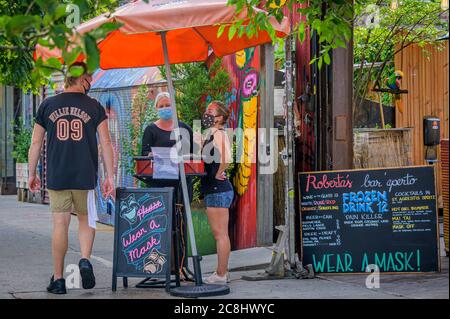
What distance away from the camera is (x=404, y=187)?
8281mm

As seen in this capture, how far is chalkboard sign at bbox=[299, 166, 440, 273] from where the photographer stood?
8188 mm

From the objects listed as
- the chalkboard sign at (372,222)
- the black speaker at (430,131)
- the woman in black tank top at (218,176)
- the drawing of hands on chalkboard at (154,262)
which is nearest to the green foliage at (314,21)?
the woman in black tank top at (218,176)

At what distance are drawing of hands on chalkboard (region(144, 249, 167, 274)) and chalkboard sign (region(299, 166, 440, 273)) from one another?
1.49 metres

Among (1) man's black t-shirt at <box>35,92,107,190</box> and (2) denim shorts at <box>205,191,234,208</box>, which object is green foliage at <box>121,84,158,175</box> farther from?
(1) man's black t-shirt at <box>35,92,107,190</box>

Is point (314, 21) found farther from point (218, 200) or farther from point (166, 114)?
point (166, 114)

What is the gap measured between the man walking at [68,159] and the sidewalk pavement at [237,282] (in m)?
0.40

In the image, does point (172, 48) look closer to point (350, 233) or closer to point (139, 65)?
point (139, 65)

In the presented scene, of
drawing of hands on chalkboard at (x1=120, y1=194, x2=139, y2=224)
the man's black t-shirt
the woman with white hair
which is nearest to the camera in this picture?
the man's black t-shirt

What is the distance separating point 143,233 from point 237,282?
109 cm

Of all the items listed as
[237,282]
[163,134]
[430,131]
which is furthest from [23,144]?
[237,282]

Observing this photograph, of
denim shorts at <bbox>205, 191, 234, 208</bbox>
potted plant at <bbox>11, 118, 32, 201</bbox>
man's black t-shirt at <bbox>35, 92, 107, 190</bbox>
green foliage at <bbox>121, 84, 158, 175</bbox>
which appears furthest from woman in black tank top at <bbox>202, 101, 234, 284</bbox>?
potted plant at <bbox>11, 118, 32, 201</bbox>

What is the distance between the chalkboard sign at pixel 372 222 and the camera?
8.19m

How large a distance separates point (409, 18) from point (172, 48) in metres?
5.22

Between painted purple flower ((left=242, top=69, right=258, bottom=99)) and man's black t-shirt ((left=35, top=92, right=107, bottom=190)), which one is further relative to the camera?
painted purple flower ((left=242, top=69, right=258, bottom=99))
